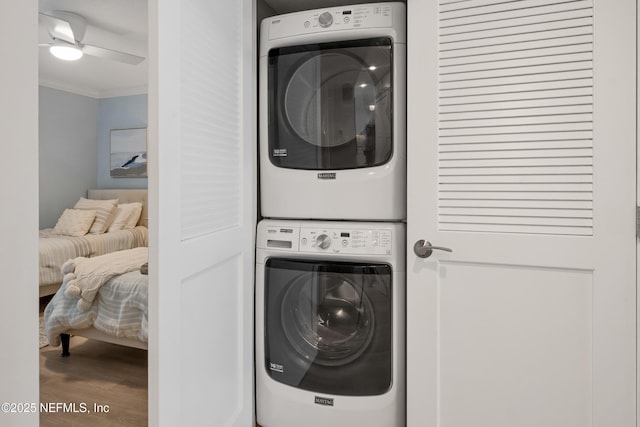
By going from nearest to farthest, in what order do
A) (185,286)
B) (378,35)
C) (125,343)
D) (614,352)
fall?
(185,286) < (614,352) < (378,35) < (125,343)

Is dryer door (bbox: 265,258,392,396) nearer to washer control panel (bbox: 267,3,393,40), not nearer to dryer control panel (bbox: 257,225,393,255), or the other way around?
dryer control panel (bbox: 257,225,393,255)

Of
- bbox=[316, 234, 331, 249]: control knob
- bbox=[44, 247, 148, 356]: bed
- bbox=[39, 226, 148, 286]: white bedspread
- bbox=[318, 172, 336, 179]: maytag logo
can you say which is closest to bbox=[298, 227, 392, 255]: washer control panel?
bbox=[316, 234, 331, 249]: control knob

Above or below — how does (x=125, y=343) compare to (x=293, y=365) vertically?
below

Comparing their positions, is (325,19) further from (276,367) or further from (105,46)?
(105,46)

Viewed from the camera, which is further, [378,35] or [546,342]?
[378,35]

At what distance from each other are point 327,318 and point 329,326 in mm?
36

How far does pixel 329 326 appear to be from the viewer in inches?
65.4

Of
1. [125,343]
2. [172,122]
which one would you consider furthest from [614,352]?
[125,343]

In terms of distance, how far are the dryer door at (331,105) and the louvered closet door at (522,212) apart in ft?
0.48

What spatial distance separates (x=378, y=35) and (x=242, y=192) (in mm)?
839

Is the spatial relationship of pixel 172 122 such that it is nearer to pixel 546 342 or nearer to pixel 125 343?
pixel 546 342

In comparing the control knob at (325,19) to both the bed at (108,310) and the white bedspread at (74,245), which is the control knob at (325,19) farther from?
the white bedspread at (74,245)

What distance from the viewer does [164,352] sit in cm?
108
